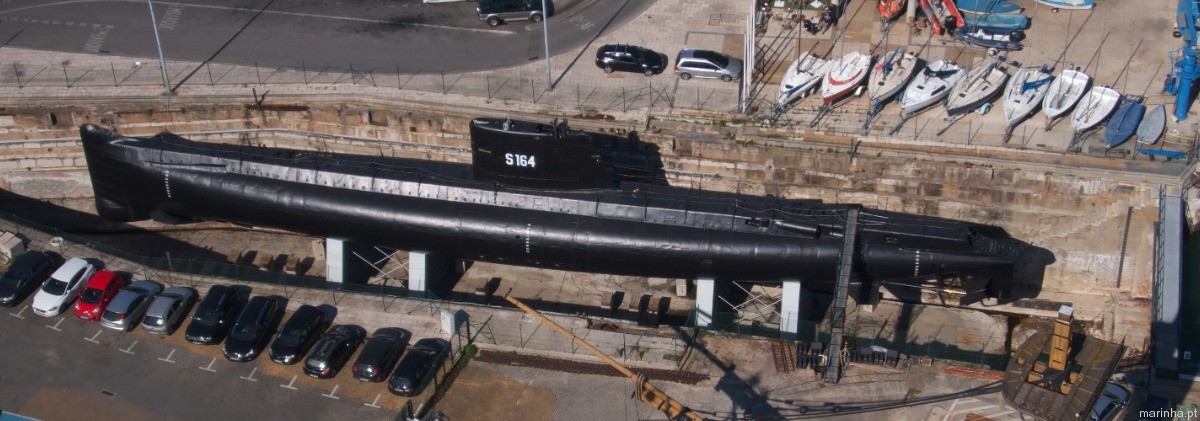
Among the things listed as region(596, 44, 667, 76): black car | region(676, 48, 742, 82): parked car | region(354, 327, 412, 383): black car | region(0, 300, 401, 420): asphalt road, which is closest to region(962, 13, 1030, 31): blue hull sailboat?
region(676, 48, 742, 82): parked car

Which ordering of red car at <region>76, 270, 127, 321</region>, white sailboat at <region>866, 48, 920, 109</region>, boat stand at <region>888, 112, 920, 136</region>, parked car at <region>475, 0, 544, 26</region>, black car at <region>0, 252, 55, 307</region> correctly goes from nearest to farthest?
red car at <region>76, 270, 127, 321</region>, black car at <region>0, 252, 55, 307</region>, boat stand at <region>888, 112, 920, 136</region>, white sailboat at <region>866, 48, 920, 109</region>, parked car at <region>475, 0, 544, 26</region>

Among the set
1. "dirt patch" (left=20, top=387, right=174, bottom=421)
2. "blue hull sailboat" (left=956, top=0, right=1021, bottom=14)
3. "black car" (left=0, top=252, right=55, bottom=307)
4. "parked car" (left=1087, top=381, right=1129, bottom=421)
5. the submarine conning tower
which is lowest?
"dirt patch" (left=20, top=387, right=174, bottom=421)

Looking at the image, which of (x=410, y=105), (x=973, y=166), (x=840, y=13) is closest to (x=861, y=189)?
(x=973, y=166)

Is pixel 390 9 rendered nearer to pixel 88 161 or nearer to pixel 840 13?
pixel 88 161

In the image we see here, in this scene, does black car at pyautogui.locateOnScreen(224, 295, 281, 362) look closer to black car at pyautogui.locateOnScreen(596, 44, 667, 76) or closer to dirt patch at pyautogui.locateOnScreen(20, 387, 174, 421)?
dirt patch at pyautogui.locateOnScreen(20, 387, 174, 421)

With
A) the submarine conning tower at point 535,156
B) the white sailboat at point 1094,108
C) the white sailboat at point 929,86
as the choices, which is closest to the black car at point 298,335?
the submarine conning tower at point 535,156

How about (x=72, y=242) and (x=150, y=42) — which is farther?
(x=150, y=42)

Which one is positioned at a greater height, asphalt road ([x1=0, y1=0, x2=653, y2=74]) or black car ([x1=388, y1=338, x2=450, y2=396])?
asphalt road ([x1=0, y1=0, x2=653, y2=74])

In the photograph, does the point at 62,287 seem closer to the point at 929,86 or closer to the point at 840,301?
the point at 840,301
